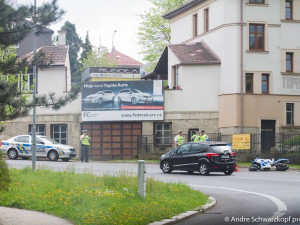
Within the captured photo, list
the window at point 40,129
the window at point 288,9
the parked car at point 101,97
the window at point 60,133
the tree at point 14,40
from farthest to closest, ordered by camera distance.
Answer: the window at point 40,129 → the window at point 60,133 → the parked car at point 101,97 → the window at point 288,9 → the tree at point 14,40

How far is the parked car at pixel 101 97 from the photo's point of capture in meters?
52.2

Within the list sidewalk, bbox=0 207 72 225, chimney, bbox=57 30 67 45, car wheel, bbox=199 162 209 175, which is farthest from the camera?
chimney, bbox=57 30 67 45

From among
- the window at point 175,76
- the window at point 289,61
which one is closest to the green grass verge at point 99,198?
the window at point 289,61

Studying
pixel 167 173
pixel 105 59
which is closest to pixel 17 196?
pixel 167 173

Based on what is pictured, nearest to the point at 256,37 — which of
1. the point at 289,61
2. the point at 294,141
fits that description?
the point at 289,61

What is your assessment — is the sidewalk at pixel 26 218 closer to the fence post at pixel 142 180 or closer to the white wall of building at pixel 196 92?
the fence post at pixel 142 180

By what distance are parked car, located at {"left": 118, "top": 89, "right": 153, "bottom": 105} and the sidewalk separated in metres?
35.8

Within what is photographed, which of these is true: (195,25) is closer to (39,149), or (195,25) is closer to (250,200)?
(39,149)

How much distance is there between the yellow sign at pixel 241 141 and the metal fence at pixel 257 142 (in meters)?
3.25

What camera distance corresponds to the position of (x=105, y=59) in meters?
88.4

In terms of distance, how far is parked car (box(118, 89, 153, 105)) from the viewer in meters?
52.0

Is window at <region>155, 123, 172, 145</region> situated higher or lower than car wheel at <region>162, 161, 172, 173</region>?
higher

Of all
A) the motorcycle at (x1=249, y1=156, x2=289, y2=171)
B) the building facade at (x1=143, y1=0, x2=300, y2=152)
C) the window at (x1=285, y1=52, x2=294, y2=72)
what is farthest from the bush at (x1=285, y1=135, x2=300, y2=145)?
the motorcycle at (x1=249, y1=156, x2=289, y2=171)

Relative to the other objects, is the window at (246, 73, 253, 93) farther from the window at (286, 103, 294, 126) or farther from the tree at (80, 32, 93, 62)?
the tree at (80, 32, 93, 62)
